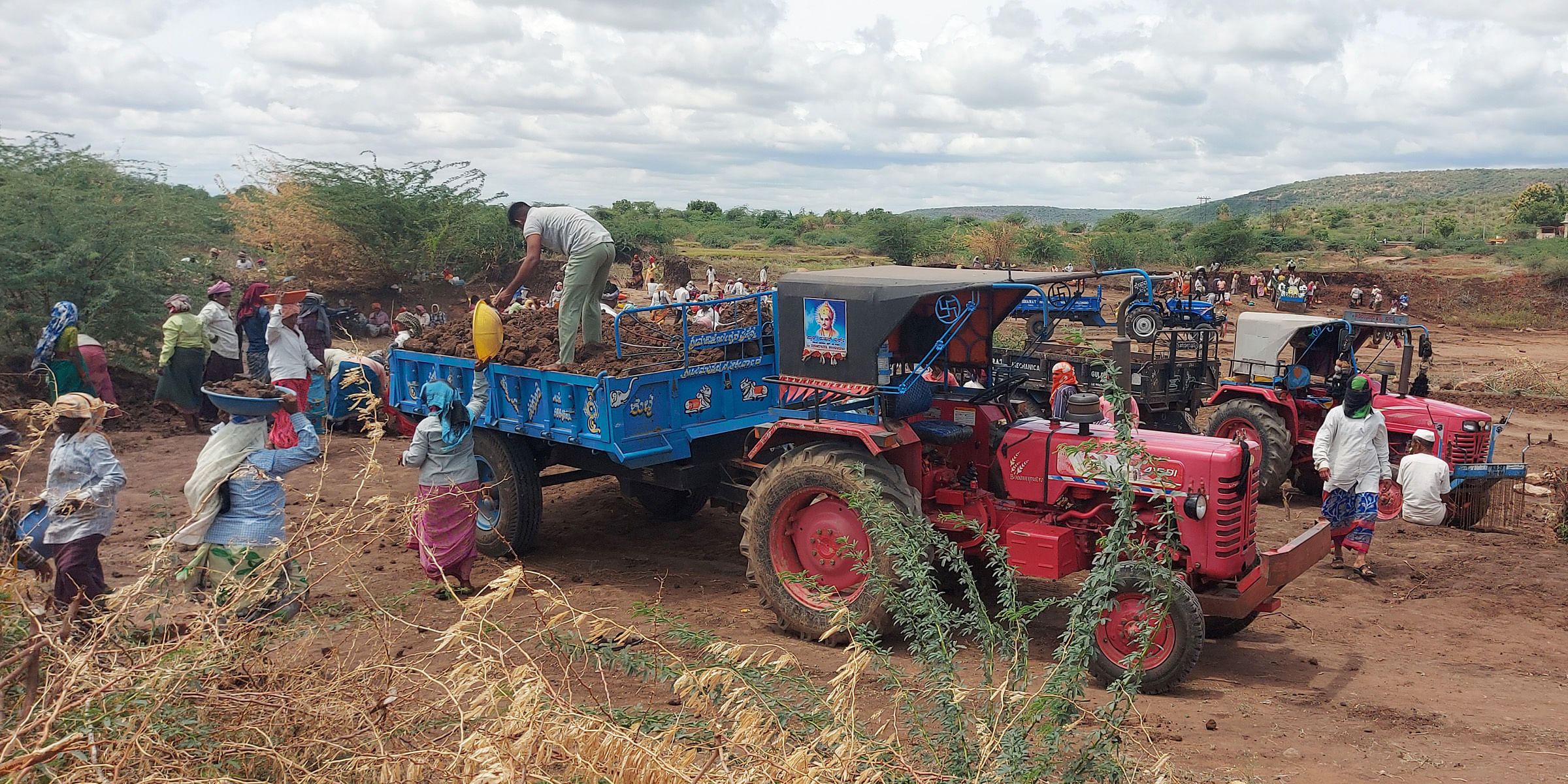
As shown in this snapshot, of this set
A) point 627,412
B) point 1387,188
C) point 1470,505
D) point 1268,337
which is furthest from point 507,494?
point 1387,188

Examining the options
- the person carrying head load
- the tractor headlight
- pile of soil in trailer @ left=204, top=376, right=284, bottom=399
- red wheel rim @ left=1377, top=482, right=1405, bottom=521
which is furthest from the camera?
red wheel rim @ left=1377, top=482, right=1405, bottom=521

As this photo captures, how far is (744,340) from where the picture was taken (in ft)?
26.1

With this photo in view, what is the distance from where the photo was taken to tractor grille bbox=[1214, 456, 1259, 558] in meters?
5.88

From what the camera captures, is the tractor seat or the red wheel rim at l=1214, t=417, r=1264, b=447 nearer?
the tractor seat

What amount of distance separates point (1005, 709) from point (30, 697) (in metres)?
3.23

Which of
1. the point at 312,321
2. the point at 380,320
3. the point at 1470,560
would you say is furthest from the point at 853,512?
the point at 380,320

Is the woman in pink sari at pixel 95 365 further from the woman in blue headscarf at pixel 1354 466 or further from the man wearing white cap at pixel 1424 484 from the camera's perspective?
the man wearing white cap at pixel 1424 484

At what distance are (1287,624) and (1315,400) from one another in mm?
4896

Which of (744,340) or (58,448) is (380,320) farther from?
(58,448)

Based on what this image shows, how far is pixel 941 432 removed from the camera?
21.6ft

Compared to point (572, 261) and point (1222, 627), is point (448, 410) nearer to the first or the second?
point (572, 261)

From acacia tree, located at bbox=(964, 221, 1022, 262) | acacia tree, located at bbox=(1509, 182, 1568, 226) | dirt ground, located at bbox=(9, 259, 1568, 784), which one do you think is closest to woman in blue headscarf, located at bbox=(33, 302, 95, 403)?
dirt ground, located at bbox=(9, 259, 1568, 784)

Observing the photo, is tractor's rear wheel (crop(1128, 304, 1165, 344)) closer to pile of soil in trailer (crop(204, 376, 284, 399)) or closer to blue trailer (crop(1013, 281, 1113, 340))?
blue trailer (crop(1013, 281, 1113, 340))

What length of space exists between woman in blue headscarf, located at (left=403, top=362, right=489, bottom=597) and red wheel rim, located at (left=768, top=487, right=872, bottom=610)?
2074 millimetres
